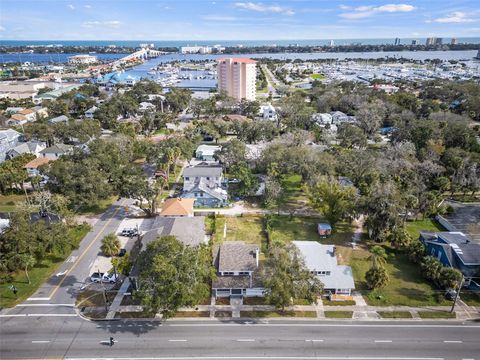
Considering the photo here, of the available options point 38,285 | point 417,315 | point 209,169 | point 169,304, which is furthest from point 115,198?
point 417,315

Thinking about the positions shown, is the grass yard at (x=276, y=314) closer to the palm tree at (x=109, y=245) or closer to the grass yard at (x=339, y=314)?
the grass yard at (x=339, y=314)

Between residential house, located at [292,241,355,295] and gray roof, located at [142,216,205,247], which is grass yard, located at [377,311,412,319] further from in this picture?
gray roof, located at [142,216,205,247]

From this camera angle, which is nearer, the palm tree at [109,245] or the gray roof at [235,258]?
the gray roof at [235,258]

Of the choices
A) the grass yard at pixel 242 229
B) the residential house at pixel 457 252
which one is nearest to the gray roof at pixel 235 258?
the grass yard at pixel 242 229

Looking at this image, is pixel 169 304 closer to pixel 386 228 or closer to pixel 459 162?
pixel 386 228

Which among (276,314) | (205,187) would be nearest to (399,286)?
(276,314)

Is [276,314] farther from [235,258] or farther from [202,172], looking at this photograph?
[202,172]
